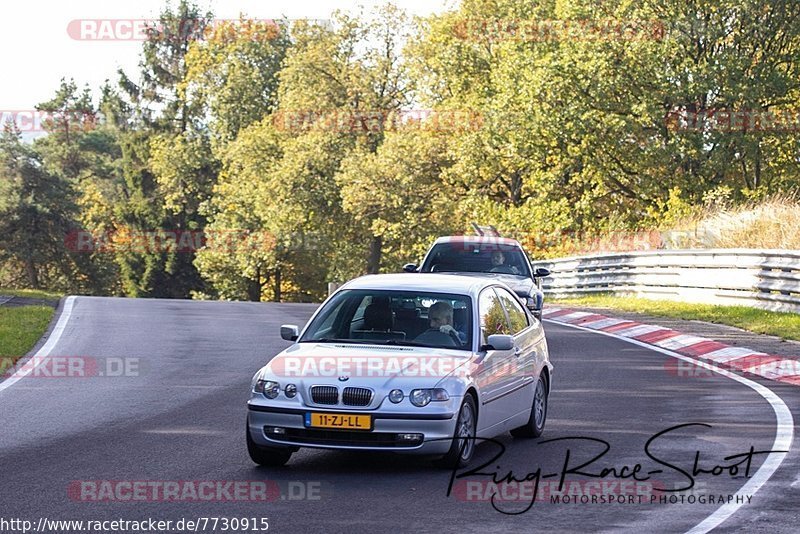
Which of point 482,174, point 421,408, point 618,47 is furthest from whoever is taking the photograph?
point 482,174

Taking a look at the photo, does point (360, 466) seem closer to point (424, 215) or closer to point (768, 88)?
point (768, 88)

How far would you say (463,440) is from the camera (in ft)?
32.0

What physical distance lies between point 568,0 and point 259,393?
3873cm

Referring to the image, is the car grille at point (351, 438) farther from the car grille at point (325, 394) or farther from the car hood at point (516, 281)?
the car hood at point (516, 281)

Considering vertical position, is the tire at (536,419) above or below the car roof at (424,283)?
below

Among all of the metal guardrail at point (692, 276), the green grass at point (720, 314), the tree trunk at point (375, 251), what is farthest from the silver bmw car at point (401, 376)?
the tree trunk at point (375, 251)

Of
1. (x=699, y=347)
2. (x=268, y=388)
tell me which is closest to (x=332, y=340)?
(x=268, y=388)

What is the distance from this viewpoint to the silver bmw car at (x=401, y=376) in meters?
9.44

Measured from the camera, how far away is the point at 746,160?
42.6 meters

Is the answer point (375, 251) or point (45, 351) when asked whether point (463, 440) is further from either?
point (375, 251)

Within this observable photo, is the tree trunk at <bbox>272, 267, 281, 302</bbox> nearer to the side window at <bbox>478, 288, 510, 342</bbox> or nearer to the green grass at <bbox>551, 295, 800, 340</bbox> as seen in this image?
the green grass at <bbox>551, 295, 800, 340</bbox>

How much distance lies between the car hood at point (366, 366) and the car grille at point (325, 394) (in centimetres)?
5

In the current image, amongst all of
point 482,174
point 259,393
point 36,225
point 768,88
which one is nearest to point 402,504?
point 259,393

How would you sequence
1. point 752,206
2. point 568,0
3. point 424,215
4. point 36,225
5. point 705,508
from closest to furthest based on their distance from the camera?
1. point 705,508
2. point 752,206
3. point 568,0
4. point 424,215
5. point 36,225
